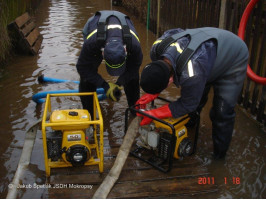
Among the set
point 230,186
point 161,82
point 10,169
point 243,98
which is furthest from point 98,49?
point 243,98

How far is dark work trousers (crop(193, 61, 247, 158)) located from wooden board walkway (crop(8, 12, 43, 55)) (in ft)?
17.2

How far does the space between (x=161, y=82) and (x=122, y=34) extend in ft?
3.18

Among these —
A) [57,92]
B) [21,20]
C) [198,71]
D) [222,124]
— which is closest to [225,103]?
[222,124]

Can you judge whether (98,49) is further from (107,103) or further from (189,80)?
(107,103)

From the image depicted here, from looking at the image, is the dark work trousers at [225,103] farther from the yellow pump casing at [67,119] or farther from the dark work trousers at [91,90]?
the yellow pump casing at [67,119]

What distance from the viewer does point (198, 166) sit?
3.31m

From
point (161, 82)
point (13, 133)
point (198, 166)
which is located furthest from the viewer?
point (13, 133)

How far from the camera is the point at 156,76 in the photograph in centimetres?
245

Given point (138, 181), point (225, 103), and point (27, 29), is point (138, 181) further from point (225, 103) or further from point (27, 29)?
point (27, 29)

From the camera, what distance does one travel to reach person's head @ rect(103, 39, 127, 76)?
9.53 feet

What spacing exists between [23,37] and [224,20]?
4660 millimetres

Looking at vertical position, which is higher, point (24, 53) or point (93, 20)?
point (93, 20)

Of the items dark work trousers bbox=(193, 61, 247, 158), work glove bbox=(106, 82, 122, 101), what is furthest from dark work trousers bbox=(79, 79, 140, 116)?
dark work trousers bbox=(193, 61, 247, 158)

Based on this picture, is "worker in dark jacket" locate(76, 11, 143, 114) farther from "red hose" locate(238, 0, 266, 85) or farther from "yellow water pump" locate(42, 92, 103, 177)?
"red hose" locate(238, 0, 266, 85)
